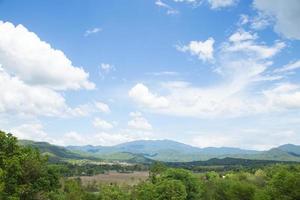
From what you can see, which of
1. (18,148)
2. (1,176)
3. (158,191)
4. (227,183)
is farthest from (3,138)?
(227,183)

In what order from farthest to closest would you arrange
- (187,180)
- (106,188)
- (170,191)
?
(106,188)
(187,180)
(170,191)

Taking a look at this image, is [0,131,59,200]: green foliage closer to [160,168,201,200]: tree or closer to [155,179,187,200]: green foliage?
[155,179,187,200]: green foliage

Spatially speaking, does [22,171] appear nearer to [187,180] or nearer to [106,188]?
[187,180]

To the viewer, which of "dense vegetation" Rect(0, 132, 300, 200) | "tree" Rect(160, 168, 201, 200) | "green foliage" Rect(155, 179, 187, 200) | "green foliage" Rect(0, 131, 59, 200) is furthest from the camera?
"tree" Rect(160, 168, 201, 200)

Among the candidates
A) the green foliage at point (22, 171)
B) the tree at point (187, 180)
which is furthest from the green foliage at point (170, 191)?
the green foliage at point (22, 171)

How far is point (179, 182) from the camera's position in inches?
4970

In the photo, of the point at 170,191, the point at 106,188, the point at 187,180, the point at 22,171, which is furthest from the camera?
the point at 106,188

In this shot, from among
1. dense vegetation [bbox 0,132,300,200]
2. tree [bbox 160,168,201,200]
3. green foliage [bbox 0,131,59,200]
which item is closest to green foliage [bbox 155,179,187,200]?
Result: dense vegetation [bbox 0,132,300,200]

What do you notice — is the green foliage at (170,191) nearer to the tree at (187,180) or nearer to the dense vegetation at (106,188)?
the dense vegetation at (106,188)

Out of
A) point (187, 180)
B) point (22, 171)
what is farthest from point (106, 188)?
point (22, 171)

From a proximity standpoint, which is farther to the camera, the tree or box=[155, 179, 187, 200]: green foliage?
the tree

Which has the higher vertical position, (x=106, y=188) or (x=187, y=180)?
(x=187, y=180)

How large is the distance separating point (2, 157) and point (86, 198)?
69.3 metres

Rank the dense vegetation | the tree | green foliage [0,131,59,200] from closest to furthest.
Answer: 1. green foliage [0,131,59,200]
2. the dense vegetation
3. the tree
